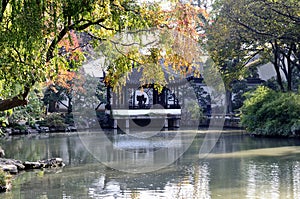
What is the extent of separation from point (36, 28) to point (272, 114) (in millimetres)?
14710

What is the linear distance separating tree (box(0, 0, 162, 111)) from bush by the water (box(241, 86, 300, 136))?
12615mm

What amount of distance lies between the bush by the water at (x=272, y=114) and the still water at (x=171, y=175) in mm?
2983

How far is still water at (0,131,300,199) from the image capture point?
677cm

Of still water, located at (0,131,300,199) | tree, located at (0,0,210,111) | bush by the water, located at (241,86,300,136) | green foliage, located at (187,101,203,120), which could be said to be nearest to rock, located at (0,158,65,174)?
still water, located at (0,131,300,199)

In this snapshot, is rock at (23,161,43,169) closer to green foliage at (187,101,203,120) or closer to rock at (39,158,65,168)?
rock at (39,158,65,168)

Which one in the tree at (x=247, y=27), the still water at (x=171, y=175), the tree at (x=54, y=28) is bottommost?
the still water at (x=171, y=175)

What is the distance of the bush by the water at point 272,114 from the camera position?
A: 15828 millimetres

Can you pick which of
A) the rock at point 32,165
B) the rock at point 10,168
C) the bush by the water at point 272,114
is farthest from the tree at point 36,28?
the bush by the water at point 272,114

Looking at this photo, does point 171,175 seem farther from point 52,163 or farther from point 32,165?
point 32,165

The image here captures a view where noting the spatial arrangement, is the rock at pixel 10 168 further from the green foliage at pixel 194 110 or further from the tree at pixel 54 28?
the green foliage at pixel 194 110

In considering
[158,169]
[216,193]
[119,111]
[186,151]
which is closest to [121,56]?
[216,193]

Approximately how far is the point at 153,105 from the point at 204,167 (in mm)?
15826

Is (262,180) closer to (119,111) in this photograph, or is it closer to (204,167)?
(204,167)

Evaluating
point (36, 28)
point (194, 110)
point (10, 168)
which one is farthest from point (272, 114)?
point (36, 28)
